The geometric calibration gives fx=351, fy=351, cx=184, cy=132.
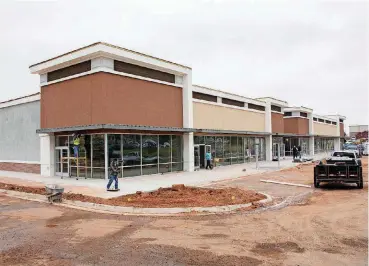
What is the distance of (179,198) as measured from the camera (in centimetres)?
1430

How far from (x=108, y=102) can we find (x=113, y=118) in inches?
40.6

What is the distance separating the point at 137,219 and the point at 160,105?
1538 centimetres

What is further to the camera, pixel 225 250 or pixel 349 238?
pixel 349 238

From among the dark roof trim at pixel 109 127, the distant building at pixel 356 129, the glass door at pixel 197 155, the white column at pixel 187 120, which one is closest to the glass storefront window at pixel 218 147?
the glass door at pixel 197 155

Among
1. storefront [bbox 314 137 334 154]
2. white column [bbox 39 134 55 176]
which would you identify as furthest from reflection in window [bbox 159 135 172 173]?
storefront [bbox 314 137 334 154]

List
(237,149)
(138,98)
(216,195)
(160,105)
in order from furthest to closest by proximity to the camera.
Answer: (237,149)
(160,105)
(138,98)
(216,195)

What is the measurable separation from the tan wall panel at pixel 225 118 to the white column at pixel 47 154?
37.9 feet

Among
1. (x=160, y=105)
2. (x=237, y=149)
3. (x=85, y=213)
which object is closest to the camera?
(x=85, y=213)

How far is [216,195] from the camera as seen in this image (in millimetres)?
15008

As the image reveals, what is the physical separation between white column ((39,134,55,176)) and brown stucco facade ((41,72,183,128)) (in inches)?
37.8

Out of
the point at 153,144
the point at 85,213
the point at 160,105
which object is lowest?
the point at 85,213

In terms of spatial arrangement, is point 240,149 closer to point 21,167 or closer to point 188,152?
point 188,152

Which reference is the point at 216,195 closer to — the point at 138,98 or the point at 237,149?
the point at 138,98

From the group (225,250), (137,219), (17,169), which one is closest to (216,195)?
(137,219)
